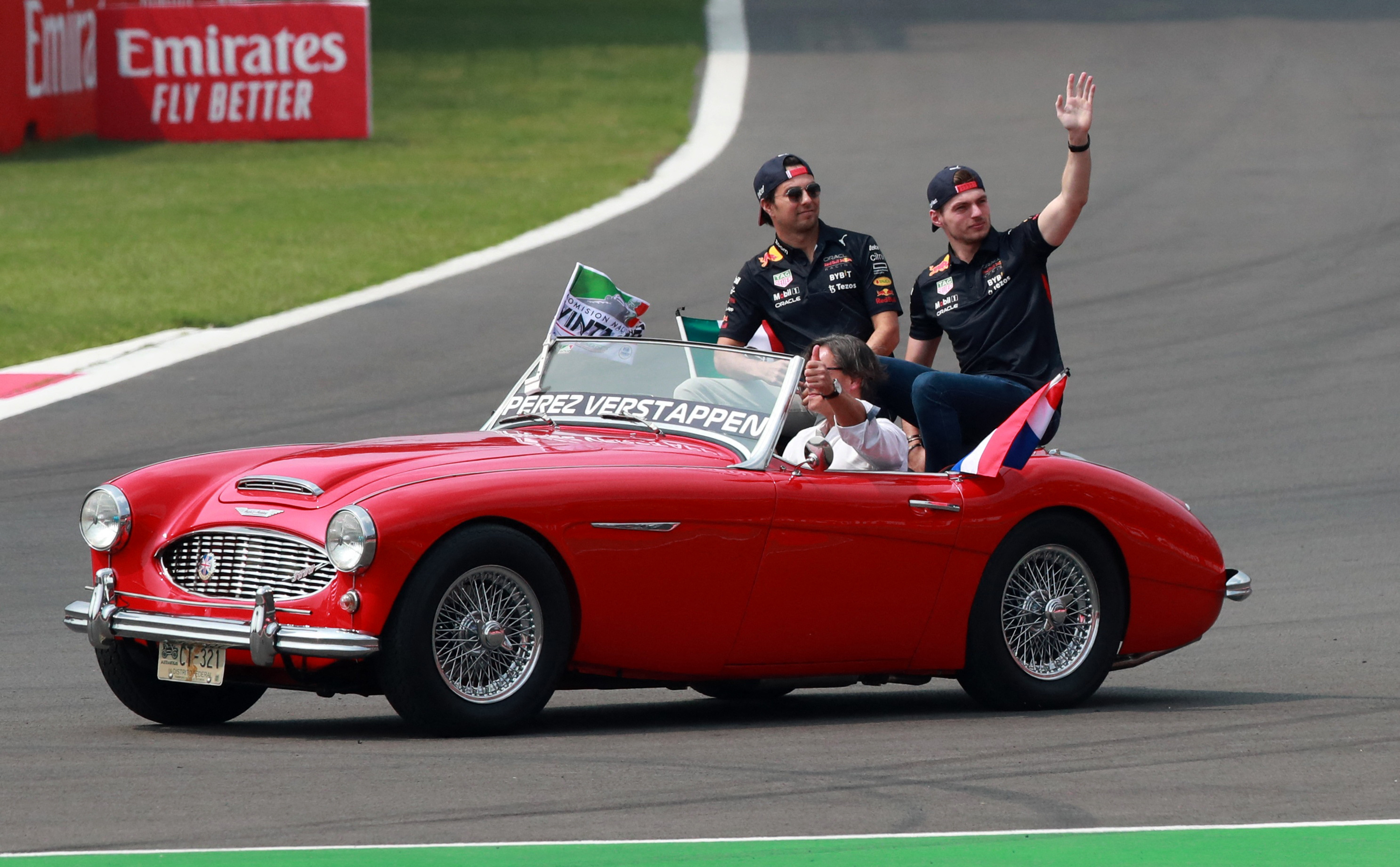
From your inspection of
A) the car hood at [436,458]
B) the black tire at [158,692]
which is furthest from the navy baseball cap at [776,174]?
the black tire at [158,692]

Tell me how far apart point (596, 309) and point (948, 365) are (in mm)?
8106

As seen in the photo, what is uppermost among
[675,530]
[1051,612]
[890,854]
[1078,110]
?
[1078,110]

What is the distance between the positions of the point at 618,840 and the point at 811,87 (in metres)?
26.6

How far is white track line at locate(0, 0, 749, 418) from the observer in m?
15.6

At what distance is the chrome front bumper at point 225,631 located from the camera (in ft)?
21.7

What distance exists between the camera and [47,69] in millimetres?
27766

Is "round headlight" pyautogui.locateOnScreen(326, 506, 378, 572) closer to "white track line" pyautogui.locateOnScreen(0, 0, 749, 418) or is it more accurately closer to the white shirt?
the white shirt

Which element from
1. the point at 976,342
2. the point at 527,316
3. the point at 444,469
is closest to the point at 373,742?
the point at 444,469

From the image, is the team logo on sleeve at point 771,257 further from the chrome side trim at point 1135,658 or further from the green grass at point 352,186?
the green grass at point 352,186

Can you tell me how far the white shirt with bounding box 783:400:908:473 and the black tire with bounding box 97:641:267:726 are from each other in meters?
2.12

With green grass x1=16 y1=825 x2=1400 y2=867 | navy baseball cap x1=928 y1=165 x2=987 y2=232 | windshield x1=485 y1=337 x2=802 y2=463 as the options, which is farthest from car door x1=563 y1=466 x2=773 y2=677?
green grass x1=16 y1=825 x2=1400 y2=867

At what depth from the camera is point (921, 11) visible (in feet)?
131

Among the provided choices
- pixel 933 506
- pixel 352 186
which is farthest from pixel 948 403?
pixel 352 186

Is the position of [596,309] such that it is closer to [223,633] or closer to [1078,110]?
[1078,110]
